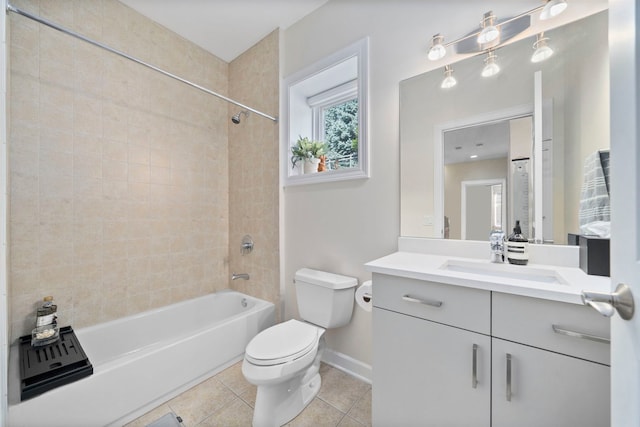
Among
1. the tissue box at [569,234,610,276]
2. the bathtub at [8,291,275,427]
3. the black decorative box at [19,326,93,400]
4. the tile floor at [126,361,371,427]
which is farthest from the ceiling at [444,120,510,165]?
the black decorative box at [19,326,93,400]

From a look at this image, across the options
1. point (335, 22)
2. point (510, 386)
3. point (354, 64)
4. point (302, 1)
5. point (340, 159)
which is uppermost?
point (302, 1)

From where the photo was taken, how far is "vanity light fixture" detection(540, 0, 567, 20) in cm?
106

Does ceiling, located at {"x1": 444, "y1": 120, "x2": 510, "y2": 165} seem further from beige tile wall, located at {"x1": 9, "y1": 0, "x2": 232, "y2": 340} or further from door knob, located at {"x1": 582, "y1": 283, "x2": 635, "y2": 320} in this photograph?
beige tile wall, located at {"x1": 9, "y1": 0, "x2": 232, "y2": 340}

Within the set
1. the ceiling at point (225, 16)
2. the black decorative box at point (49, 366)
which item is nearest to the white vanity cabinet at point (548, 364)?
the black decorative box at point (49, 366)

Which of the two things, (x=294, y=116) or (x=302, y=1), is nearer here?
(x=302, y=1)

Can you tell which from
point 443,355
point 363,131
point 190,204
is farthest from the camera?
point 190,204

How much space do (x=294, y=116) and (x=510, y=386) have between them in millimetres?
2044

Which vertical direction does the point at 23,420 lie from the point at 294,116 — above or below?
below

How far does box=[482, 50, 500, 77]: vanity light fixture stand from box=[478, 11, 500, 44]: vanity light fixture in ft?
0.21

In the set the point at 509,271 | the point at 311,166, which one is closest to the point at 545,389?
the point at 509,271

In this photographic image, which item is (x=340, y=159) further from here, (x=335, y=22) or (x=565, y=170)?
(x=565, y=170)

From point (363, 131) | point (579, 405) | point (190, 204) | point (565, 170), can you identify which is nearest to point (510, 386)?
point (579, 405)

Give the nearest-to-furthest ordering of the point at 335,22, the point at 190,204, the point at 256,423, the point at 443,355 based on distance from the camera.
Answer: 1. the point at 443,355
2. the point at 256,423
3. the point at 335,22
4. the point at 190,204

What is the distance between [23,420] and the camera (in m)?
1.06
